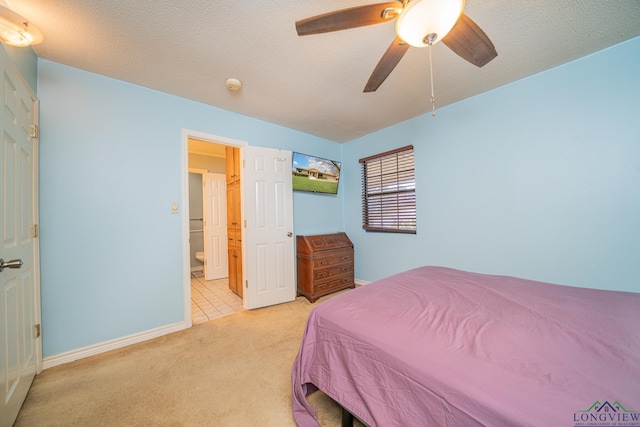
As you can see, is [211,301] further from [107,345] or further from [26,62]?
[26,62]

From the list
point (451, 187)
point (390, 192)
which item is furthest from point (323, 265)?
point (451, 187)

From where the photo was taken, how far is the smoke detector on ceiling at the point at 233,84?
85.2 inches

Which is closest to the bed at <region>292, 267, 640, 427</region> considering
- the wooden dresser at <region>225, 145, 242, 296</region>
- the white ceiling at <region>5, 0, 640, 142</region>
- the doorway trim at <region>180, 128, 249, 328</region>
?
the doorway trim at <region>180, 128, 249, 328</region>

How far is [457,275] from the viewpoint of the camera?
1.90 meters

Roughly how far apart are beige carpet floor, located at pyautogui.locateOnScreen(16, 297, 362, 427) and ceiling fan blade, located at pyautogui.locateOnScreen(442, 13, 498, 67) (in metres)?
2.23

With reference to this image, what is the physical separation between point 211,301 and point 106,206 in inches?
70.2

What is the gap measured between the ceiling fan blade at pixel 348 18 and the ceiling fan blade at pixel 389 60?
0.44ft

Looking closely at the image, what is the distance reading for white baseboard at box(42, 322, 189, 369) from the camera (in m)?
1.82

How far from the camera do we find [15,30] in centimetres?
119

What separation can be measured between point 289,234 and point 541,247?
2744 mm

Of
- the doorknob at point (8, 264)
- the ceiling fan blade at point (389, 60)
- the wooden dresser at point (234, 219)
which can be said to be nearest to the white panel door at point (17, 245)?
the doorknob at point (8, 264)

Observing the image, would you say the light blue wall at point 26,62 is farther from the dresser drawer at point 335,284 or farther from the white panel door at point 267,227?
the dresser drawer at point 335,284

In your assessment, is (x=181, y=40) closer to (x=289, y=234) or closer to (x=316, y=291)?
(x=289, y=234)

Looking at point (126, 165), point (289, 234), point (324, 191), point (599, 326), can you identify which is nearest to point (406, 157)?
point (324, 191)
